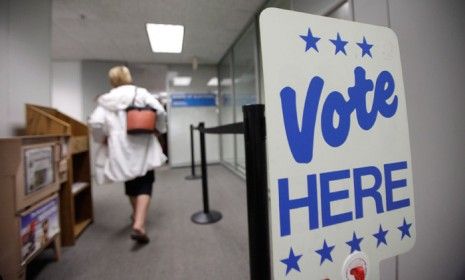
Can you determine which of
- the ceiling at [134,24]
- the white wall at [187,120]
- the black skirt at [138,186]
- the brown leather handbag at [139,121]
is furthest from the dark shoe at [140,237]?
the white wall at [187,120]

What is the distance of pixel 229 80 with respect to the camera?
15.5 feet

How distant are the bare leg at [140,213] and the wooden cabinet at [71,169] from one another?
0.53 metres

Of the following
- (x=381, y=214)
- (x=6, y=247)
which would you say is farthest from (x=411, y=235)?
(x=6, y=247)

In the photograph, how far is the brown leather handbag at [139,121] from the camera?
5.77ft

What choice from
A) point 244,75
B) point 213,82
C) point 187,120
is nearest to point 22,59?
point 244,75

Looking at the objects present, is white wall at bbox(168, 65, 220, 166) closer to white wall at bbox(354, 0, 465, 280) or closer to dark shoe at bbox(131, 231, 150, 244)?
dark shoe at bbox(131, 231, 150, 244)

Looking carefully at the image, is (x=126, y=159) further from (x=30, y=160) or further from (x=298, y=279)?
(x=298, y=279)

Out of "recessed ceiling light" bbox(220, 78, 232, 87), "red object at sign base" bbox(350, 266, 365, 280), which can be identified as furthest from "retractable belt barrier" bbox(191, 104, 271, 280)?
"recessed ceiling light" bbox(220, 78, 232, 87)

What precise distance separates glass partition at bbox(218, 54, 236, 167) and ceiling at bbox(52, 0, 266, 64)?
46 cm

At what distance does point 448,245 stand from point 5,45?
301 cm

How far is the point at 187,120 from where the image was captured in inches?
216

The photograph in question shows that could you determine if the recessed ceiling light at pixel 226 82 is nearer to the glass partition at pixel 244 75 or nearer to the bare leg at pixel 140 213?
the glass partition at pixel 244 75

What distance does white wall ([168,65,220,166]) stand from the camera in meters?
5.40

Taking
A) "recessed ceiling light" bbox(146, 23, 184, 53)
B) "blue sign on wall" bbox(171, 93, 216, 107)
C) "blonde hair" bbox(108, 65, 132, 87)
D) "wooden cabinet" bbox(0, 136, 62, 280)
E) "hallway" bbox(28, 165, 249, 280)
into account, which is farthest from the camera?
"blue sign on wall" bbox(171, 93, 216, 107)
